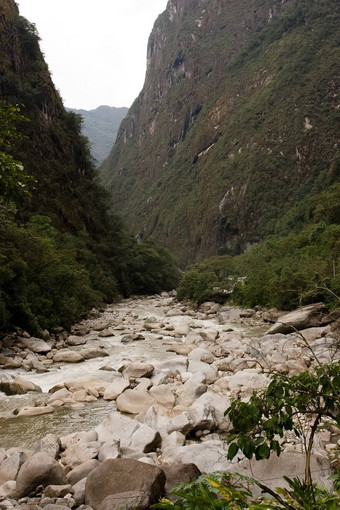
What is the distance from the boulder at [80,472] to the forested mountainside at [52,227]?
8.98 meters

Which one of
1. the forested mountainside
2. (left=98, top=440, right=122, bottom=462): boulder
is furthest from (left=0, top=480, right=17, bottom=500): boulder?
the forested mountainside

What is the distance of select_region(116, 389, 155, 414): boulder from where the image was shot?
741 cm

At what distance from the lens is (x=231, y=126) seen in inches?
3814

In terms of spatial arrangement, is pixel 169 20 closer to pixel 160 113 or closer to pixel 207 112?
pixel 160 113

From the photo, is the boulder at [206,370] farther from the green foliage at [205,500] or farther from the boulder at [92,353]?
the green foliage at [205,500]

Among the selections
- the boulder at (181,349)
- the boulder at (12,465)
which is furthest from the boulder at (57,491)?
the boulder at (181,349)

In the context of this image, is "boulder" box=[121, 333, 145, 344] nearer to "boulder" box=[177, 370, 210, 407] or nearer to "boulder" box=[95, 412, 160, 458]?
"boulder" box=[177, 370, 210, 407]

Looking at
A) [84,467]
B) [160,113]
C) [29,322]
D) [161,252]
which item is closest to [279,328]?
[29,322]

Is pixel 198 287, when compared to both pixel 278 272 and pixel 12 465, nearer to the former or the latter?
pixel 278 272

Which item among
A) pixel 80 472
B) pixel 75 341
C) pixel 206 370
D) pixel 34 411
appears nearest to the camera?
pixel 80 472

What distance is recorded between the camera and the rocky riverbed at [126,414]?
406 centimetres

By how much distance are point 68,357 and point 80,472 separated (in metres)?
7.49

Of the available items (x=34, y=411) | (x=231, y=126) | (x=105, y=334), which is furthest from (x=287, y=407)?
(x=231, y=126)

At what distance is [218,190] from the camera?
8862cm
